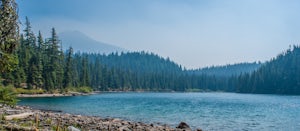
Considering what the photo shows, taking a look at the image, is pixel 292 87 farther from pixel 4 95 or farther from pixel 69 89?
pixel 4 95

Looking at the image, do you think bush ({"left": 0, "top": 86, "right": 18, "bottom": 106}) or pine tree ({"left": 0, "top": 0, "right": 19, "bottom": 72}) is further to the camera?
bush ({"left": 0, "top": 86, "right": 18, "bottom": 106})

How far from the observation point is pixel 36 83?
286ft

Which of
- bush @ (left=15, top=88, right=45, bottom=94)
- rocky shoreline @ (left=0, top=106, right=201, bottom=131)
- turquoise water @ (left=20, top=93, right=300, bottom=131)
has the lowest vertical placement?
turquoise water @ (left=20, top=93, right=300, bottom=131)

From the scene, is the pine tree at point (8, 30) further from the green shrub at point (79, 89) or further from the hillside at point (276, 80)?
the hillside at point (276, 80)

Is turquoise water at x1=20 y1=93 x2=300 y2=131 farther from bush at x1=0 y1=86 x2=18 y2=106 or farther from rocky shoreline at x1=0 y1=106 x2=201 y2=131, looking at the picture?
bush at x1=0 y1=86 x2=18 y2=106

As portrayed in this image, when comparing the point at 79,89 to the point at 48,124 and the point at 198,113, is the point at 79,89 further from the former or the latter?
the point at 48,124

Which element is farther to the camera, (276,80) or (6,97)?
(276,80)

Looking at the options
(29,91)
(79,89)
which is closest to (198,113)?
(29,91)

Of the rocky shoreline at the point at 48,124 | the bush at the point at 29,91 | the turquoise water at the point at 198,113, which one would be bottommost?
the turquoise water at the point at 198,113

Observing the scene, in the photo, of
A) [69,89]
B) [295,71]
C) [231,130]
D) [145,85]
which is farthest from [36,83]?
[295,71]

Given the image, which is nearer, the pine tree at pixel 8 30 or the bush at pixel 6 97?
the pine tree at pixel 8 30

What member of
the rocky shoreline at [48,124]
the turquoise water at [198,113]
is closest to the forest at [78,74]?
the turquoise water at [198,113]

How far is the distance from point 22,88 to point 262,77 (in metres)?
128

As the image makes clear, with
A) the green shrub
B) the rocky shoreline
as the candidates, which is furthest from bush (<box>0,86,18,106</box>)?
the green shrub
